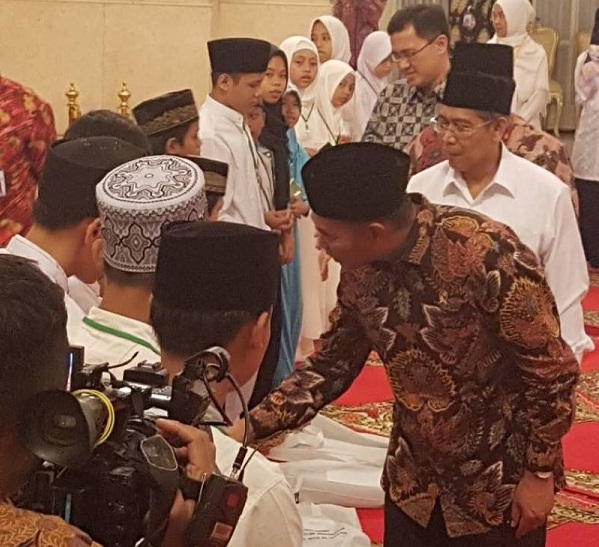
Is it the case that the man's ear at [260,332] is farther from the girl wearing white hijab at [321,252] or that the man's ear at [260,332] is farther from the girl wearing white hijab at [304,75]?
the girl wearing white hijab at [304,75]

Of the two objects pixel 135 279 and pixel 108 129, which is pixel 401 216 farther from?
pixel 108 129

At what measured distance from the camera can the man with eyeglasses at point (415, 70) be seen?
466 cm

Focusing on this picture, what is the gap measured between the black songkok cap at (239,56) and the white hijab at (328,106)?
2.52 m

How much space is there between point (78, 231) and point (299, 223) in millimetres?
3450

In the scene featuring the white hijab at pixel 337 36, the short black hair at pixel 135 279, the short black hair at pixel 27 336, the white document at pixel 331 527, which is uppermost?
the short black hair at pixel 27 336

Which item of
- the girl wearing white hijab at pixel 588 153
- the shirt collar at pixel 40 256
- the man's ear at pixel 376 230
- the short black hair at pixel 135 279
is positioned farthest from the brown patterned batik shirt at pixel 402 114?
the girl wearing white hijab at pixel 588 153

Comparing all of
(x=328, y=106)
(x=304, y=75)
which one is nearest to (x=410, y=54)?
(x=304, y=75)

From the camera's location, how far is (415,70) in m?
4.71

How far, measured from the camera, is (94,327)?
6.70ft

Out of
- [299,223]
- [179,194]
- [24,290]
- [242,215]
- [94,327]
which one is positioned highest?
[24,290]

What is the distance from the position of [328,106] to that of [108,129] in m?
4.23

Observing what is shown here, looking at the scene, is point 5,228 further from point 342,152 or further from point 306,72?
point 306,72

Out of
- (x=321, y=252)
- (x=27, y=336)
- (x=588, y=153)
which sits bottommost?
(x=588, y=153)

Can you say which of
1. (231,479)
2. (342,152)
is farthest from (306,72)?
(231,479)
